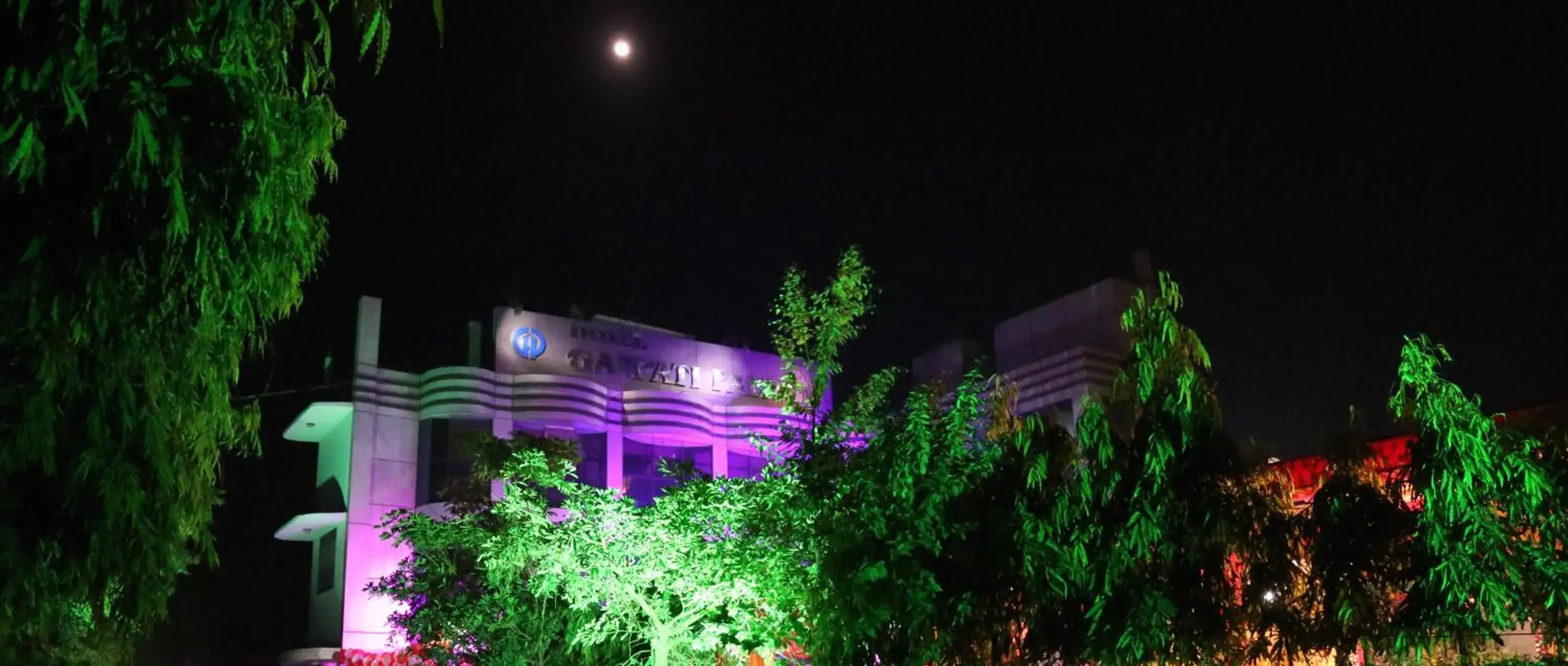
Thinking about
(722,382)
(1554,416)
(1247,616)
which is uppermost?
(722,382)

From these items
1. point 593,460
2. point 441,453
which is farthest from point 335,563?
point 593,460

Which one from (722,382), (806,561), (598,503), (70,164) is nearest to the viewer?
(70,164)

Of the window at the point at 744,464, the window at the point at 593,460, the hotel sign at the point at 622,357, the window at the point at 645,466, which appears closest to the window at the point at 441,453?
the hotel sign at the point at 622,357

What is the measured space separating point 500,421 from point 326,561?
5.80 meters

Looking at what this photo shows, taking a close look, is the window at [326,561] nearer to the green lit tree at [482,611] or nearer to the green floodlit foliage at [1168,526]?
the green lit tree at [482,611]

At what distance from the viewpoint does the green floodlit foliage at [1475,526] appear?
9.76m

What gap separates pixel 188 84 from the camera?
5.36 m

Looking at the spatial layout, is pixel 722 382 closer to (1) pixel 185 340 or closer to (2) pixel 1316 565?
(2) pixel 1316 565

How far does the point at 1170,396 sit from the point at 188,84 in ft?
27.4

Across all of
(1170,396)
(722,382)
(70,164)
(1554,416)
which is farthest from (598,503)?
(722,382)

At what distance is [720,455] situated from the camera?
1398 inches

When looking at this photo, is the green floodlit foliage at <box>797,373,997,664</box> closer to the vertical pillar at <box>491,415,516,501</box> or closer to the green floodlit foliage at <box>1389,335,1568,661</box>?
the green floodlit foliage at <box>1389,335,1568,661</box>

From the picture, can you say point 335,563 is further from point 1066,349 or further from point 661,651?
point 661,651

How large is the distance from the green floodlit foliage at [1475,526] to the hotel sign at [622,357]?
2397 centimetres
